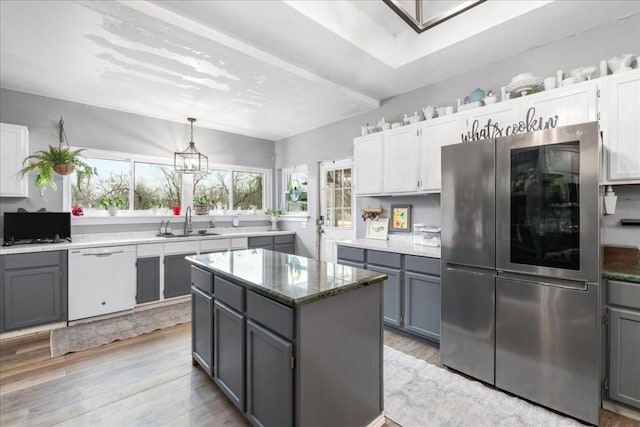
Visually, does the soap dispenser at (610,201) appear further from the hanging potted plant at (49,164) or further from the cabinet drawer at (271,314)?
the hanging potted plant at (49,164)

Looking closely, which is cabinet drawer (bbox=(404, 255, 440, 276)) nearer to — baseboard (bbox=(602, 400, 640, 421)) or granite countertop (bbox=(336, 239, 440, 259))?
granite countertop (bbox=(336, 239, 440, 259))

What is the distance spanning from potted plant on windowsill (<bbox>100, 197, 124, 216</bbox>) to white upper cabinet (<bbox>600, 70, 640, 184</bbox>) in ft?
17.8

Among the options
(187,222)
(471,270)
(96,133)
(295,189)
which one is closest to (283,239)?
(295,189)

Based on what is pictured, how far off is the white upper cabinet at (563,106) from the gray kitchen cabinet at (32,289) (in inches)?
194

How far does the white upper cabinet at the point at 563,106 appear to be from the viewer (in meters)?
2.20

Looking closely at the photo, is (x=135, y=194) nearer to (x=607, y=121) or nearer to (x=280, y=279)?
(x=280, y=279)

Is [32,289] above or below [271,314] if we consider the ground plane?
below

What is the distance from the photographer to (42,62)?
9.53ft

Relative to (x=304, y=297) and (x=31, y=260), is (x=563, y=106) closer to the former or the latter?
(x=304, y=297)

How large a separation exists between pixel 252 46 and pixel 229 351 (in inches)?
101

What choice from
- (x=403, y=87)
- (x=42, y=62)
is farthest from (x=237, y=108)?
(x=403, y=87)

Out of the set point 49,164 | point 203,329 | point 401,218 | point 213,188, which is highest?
point 49,164

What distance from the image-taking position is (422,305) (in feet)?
9.48

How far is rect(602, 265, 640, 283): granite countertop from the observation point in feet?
6.06
